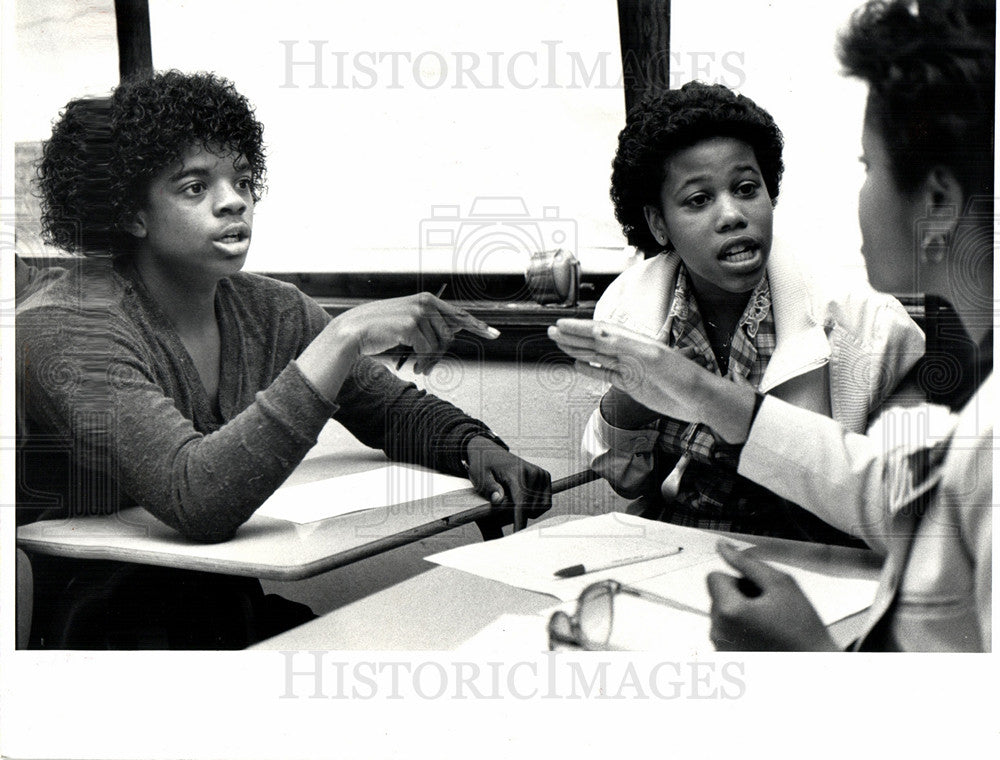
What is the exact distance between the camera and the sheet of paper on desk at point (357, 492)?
7.77 feet

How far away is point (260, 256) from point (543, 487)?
0.90 metres

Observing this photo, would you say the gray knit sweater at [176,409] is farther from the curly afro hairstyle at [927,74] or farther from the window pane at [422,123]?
the curly afro hairstyle at [927,74]

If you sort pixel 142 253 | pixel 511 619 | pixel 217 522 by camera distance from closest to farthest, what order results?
pixel 511 619 < pixel 217 522 < pixel 142 253

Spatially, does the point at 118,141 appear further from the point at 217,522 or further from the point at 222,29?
the point at 217,522

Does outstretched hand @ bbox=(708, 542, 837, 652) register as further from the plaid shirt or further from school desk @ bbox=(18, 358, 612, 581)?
school desk @ bbox=(18, 358, 612, 581)

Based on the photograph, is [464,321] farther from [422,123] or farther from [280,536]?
[280,536]

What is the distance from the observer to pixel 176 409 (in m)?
2.39

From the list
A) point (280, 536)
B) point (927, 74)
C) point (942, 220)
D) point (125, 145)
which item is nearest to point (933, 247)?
point (942, 220)

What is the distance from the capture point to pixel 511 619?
6.96 feet

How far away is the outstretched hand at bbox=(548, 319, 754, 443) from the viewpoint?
2.42 m

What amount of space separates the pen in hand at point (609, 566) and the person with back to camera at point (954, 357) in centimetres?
22

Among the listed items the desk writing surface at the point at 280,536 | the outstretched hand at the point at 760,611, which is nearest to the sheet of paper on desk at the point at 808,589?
the outstretched hand at the point at 760,611

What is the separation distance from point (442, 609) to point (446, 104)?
126 cm

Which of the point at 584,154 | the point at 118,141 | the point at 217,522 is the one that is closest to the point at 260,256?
the point at 118,141
